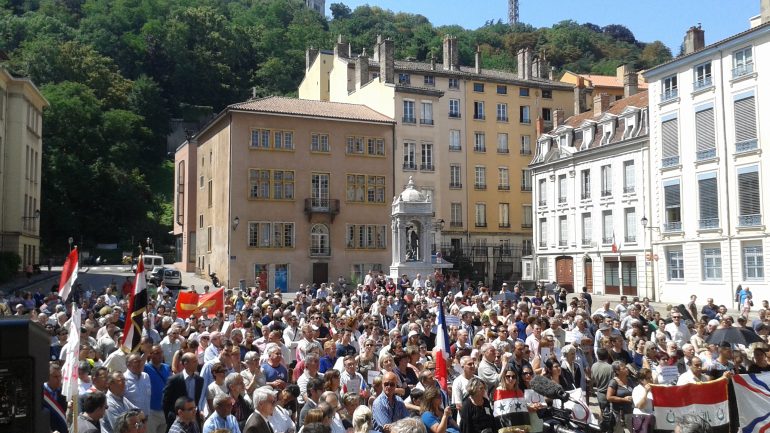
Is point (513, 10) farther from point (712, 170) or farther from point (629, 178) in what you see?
point (712, 170)

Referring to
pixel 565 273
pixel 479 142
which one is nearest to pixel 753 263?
pixel 565 273

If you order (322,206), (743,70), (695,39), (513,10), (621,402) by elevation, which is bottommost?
(621,402)

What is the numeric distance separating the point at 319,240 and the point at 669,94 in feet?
76.0

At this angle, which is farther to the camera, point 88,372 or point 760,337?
point 760,337

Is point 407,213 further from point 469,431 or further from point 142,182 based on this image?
point 142,182

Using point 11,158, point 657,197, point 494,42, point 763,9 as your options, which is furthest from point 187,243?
point 494,42

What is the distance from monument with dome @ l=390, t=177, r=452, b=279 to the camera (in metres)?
35.3

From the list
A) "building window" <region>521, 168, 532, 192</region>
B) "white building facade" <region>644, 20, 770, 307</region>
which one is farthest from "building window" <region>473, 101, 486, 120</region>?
"white building facade" <region>644, 20, 770, 307</region>

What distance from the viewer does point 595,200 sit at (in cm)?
4844

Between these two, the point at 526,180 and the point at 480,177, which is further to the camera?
the point at 526,180

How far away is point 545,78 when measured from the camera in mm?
66000

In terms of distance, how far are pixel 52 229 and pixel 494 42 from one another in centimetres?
6961

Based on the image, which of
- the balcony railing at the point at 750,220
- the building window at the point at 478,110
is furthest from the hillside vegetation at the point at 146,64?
the balcony railing at the point at 750,220

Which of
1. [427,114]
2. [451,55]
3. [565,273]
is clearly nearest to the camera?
[565,273]
